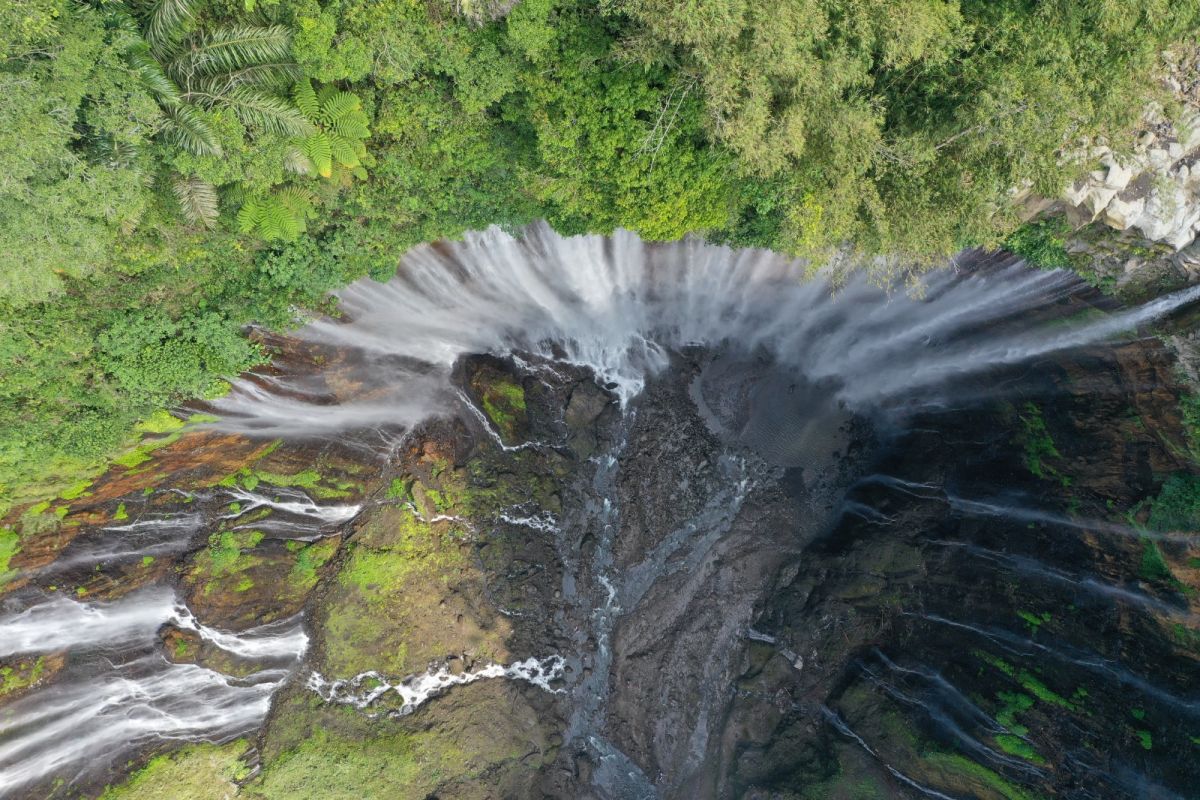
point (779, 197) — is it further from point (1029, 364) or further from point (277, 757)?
point (277, 757)

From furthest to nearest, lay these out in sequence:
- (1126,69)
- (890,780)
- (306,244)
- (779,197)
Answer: (890,780), (306,244), (779,197), (1126,69)

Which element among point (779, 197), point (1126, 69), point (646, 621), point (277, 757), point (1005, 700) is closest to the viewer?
point (1126, 69)

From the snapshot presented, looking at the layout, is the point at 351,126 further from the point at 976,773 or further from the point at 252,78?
the point at 976,773

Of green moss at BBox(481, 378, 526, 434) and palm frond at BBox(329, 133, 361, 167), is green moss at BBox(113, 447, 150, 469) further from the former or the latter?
palm frond at BBox(329, 133, 361, 167)

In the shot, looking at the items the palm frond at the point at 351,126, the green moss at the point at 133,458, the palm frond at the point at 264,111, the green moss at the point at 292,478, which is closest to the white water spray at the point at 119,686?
the green moss at the point at 292,478

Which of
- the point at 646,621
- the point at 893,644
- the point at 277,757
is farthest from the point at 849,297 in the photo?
the point at 277,757

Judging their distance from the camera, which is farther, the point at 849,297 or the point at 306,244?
the point at 849,297

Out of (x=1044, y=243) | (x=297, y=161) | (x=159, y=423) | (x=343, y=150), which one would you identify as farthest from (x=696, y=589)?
(x=297, y=161)
